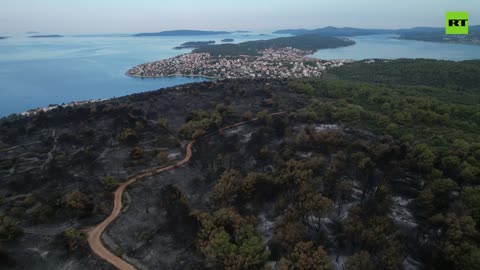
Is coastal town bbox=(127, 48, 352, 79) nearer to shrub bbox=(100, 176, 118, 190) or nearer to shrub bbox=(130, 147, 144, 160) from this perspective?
shrub bbox=(130, 147, 144, 160)

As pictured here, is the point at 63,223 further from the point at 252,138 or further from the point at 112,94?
the point at 112,94

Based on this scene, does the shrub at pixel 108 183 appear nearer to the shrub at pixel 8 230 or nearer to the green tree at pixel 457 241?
the shrub at pixel 8 230

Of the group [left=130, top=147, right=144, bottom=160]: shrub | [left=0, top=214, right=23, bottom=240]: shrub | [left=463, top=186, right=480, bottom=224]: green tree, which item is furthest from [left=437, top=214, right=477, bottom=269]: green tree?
[left=130, top=147, right=144, bottom=160]: shrub

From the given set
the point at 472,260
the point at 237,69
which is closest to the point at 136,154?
the point at 472,260

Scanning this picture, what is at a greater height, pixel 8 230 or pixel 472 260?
pixel 8 230

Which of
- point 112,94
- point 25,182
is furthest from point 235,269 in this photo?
point 112,94

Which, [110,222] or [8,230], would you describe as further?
[110,222]

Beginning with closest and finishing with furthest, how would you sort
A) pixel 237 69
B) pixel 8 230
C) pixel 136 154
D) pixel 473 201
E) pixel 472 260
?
pixel 472 260, pixel 473 201, pixel 8 230, pixel 136 154, pixel 237 69

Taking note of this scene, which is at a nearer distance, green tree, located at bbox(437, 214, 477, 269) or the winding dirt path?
green tree, located at bbox(437, 214, 477, 269)

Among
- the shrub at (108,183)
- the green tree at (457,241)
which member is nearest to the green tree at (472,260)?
the green tree at (457,241)

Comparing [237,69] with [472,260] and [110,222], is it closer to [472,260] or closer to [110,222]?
[110,222]

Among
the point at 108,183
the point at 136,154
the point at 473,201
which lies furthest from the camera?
the point at 136,154

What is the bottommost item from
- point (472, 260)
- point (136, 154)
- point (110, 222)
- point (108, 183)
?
point (110, 222)
